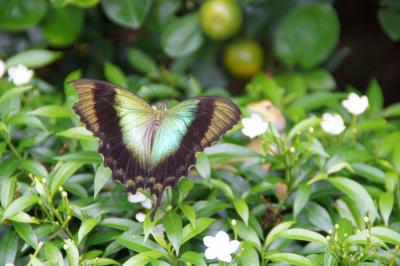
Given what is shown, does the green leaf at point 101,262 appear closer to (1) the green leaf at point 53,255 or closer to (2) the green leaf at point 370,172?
(1) the green leaf at point 53,255

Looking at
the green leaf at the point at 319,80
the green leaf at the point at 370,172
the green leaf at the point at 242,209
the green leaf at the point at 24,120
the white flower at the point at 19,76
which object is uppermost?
the white flower at the point at 19,76

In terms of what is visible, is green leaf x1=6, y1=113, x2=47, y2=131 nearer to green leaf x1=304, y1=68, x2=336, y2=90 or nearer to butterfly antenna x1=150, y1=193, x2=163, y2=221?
butterfly antenna x1=150, y1=193, x2=163, y2=221

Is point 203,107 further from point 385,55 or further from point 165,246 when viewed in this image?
point 385,55

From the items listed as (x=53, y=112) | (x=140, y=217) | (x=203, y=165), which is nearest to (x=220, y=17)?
(x=53, y=112)

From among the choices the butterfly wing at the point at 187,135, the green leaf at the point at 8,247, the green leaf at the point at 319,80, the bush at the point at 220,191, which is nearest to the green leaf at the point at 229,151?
the bush at the point at 220,191

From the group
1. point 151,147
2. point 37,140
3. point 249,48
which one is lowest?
point 249,48

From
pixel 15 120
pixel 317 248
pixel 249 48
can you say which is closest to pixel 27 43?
pixel 249 48

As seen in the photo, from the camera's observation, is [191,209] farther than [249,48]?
No
